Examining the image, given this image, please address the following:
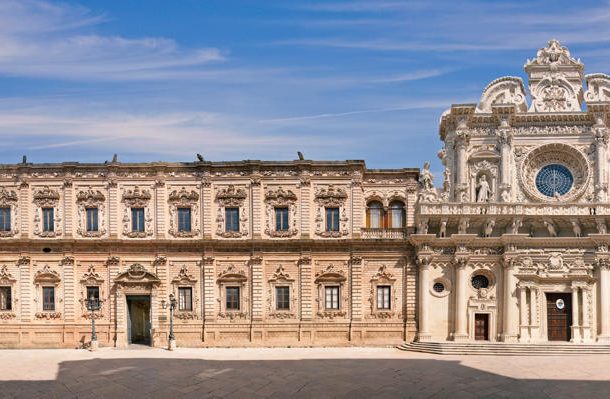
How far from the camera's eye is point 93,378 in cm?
2798

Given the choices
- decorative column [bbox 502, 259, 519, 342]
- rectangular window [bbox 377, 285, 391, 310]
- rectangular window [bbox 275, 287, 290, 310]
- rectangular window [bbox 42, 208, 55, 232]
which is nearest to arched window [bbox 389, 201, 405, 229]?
rectangular window [bbox 377, 285, 391, 310]

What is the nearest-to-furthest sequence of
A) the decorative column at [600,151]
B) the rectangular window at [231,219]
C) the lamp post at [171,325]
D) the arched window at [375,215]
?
1. the lamp post at [171,325]
2. the decorative column at [600,151]
3. the rectangular window at [231,219]
4. the arched window at [375,215]

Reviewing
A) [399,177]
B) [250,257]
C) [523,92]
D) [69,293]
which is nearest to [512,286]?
[399,177]

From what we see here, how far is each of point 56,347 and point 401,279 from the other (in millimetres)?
21521

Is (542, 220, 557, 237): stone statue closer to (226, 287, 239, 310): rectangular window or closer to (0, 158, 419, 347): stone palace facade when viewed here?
(0, 158, 419, 347): stone palace facade

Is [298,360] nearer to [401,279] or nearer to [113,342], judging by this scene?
[401,279]

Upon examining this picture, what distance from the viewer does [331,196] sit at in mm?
40875

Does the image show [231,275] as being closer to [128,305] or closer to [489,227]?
[128,305]

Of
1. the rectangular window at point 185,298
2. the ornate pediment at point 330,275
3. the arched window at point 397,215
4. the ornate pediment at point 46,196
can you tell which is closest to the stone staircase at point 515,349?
the ornate pediment at point 330,275

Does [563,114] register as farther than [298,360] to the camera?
Yes

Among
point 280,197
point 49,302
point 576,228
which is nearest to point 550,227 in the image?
point 576,228

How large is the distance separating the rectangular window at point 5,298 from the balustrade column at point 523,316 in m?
31.1

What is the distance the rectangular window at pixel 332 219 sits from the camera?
40875 mm

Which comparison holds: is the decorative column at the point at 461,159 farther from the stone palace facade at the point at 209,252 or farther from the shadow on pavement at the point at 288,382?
the shadow on pavement at the point at 288,382
